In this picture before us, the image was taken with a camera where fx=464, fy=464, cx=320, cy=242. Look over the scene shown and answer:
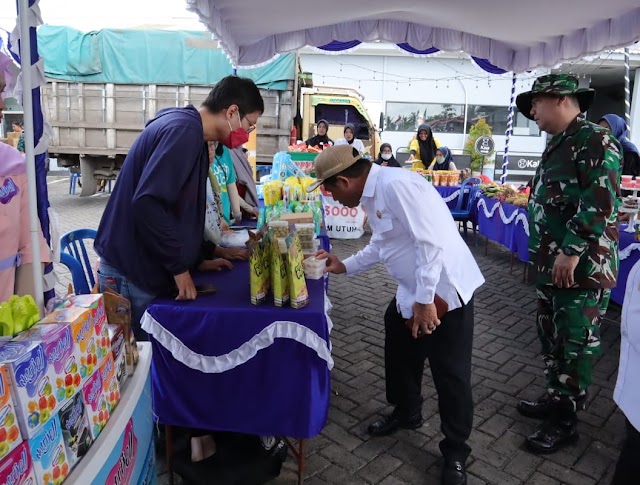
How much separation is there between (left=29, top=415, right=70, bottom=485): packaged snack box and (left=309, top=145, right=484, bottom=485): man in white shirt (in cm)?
137

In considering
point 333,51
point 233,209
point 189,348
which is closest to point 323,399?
point 189,348

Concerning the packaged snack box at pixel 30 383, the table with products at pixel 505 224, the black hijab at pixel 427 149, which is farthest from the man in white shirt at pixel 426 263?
the black hijab at pixel 427 149

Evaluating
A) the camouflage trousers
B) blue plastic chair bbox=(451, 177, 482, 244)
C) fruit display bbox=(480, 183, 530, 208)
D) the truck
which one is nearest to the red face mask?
the camouflage trousers

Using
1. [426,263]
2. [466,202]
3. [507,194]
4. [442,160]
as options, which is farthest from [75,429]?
[442,160]

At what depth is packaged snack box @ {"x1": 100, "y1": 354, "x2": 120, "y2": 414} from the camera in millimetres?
1291

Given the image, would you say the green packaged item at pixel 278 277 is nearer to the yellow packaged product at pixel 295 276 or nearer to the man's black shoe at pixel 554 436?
the yellow packaged product at pixel 295 276

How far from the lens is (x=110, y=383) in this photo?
4.38 ft

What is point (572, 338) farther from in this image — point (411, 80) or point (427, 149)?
point (411, 80)

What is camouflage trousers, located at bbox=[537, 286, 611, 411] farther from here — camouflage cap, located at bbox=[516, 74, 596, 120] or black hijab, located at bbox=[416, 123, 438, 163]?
black hijab, located at bbox=[416, 123, 438, 163]

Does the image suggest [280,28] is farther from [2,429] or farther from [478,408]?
[2,429]

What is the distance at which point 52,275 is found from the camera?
1417 millimetres

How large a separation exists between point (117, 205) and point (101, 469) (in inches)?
44.8

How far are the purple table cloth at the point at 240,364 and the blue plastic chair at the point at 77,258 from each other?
0.73 metres

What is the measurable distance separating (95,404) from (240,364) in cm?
82
